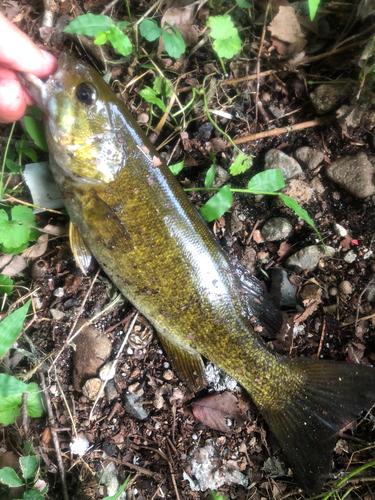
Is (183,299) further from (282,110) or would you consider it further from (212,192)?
(282,110)

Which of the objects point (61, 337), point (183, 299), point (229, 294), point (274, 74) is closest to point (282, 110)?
point (274, 74)

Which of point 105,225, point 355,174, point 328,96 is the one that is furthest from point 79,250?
point 328,96

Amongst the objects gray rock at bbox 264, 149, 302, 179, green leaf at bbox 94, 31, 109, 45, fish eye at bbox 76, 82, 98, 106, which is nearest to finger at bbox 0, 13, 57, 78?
fish eye at bbox 76, 82, 98, 106

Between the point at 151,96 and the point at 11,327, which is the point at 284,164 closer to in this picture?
the point at 151,96

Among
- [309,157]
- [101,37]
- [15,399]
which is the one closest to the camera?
[101,37]

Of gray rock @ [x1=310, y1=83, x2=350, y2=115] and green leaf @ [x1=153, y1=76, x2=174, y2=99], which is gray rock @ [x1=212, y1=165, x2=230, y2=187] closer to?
green leaf @ [x1=153, y1=76, x2=174, y2=99]

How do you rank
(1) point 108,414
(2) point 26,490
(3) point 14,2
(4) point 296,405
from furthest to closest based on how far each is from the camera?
1. (3) point 14,2
2. (1) point 108,414
3. (4) point 296,405
4. (2) point 26,490
